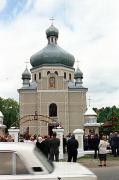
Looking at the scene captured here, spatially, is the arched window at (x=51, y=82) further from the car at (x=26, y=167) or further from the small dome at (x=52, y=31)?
the car at (x=26, y=167)

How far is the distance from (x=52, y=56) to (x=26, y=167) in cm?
6592

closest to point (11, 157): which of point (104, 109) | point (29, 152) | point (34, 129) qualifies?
point (29, 152)

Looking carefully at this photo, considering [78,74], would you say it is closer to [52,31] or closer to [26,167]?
[52,31]

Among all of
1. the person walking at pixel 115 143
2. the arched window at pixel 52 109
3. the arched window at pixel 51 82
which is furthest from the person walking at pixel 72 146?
the arched window at pixel 51 82

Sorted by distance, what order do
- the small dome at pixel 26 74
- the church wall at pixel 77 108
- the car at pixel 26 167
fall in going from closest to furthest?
the car at pixel 26 167, the church wall at pixel 77 108, the small dome at pixel 26 74

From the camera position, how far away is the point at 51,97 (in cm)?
6956

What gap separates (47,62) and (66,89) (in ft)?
19.5

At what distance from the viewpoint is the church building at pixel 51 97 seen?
67.9 meters

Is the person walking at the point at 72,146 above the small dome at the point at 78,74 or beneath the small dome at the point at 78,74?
A: beneath

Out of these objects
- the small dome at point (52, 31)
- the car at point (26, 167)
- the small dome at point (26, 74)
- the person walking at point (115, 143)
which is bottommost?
the car at point (26, 167)

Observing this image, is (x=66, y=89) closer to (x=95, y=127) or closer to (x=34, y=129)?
(x=34, y=129)

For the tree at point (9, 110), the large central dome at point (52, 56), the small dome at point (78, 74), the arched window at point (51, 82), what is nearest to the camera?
the arched window at point (51, 82)

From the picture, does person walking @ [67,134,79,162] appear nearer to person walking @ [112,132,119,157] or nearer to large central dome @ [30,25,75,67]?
person walking @ [112,132,119,157]

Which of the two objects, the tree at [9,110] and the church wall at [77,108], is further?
the tree at [9,110]
